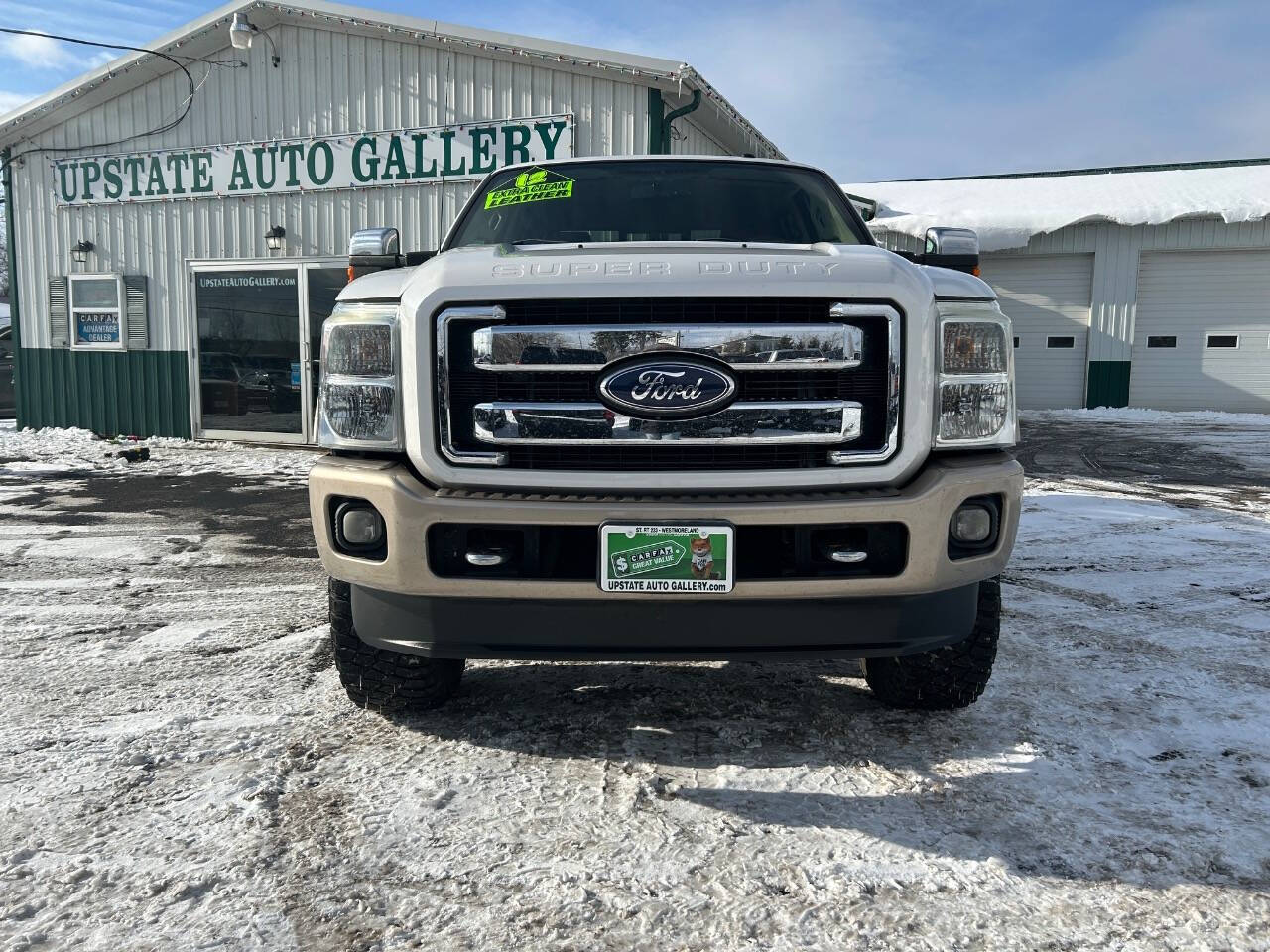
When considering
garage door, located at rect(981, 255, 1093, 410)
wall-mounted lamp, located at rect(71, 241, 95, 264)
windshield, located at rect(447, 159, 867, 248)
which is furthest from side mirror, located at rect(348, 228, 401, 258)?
garage door, located at rect(981, 255, 1093, 410)

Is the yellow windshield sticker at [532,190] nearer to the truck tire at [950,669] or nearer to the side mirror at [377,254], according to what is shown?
the side mirror at [377,254]

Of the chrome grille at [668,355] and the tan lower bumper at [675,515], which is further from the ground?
the chrome grille at [668,355]

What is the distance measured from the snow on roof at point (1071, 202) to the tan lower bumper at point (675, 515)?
13525 mm

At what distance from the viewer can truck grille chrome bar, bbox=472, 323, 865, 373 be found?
95.0 inches

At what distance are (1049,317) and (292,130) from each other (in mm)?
13710

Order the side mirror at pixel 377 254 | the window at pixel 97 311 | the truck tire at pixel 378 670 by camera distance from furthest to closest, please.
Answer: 1. the window at pixel 97 311
2. the side mirror at pixel 377 254
3. the truck tire at pixel 378 670

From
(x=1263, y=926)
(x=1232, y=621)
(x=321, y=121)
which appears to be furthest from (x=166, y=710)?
(x=321, y=121)

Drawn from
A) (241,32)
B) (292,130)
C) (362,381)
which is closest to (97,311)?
(292,130)

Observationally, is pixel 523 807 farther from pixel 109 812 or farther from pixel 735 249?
pixel 735 249

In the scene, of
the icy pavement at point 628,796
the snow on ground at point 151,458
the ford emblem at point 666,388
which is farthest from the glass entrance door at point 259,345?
the ford emblem at point 666,388

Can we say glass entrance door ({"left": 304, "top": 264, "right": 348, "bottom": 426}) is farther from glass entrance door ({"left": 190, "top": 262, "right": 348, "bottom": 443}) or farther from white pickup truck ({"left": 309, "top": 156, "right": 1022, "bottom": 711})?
white pickup truck ({"left": 309, "top": 156, "right": 1022, "bottom": 711})

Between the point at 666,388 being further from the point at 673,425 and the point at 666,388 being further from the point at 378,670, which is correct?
the point at 378,670

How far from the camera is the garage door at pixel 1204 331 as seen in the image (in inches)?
650

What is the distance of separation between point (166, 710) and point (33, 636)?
1.24m
